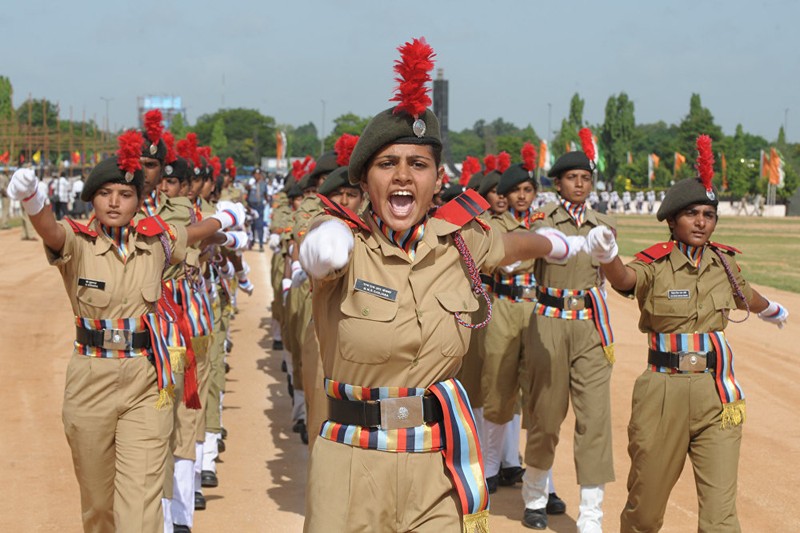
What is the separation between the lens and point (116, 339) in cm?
608

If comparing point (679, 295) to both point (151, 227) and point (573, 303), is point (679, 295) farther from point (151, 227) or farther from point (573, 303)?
point (151, 227)

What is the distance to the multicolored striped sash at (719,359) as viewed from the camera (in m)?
6.47

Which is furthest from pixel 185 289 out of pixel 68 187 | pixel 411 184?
pixel 68 187

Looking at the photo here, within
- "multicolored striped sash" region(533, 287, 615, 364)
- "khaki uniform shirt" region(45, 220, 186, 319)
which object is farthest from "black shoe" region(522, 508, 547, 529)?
"khaki uniform shirt" region(45, 220, 186, 319)

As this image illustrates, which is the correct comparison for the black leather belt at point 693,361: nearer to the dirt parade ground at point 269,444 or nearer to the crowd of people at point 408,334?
the crowd of people at point 408,334

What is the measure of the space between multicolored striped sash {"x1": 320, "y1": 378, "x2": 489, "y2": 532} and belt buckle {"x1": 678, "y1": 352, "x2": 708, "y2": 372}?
2.61m

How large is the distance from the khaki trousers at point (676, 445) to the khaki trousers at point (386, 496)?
2623mm

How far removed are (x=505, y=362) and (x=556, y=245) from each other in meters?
3.86

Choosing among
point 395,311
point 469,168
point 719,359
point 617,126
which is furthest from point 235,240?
point 617,126

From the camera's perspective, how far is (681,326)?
661cm

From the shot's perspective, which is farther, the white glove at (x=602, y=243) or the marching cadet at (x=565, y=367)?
the marching cadet at (x=565, y=367)

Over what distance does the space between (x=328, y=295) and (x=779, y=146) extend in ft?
351

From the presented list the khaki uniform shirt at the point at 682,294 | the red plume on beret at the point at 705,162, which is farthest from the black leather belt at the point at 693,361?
the red plume on beret at the point at 705,162

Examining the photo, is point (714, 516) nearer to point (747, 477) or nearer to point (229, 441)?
point (747, 477)
